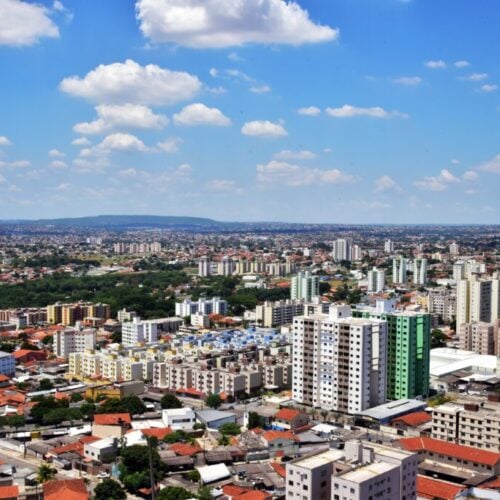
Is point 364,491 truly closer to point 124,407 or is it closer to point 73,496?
point 73,496

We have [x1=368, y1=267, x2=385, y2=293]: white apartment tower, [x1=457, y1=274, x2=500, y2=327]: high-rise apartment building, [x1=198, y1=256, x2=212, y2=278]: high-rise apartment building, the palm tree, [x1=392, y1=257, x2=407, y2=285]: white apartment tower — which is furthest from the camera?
[x1=198, y1=256, x2=212, y2=278]: high-rise apartment building

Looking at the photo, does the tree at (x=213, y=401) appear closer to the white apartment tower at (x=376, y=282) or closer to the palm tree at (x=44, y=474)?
the palm tree at (x=44, y=474)

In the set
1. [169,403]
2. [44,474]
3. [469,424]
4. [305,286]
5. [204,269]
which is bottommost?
[44,474]

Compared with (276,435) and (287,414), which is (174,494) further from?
(287,414)

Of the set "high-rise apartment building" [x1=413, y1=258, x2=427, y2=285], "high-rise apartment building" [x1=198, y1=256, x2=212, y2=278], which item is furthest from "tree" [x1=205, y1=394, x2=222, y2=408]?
"high-rise apartment building" [x1=198, y1=256, x2=212, y2=278]

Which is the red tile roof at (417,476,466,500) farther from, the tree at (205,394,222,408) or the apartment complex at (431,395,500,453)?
the tree at (205,394,222,408)

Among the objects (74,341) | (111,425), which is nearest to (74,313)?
(74,341)

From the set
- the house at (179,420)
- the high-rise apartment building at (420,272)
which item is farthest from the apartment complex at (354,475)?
the high-rise apartment building at (420,272)
